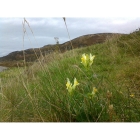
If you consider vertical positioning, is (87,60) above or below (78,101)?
above

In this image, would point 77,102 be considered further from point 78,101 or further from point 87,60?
point 87,60

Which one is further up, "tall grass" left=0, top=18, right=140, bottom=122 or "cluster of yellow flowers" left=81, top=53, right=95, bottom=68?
"cluster of yellow flowers" left=81, top=53, right=95, bottom=68

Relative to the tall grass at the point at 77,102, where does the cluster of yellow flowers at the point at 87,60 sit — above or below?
above

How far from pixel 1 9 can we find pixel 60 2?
0.25 m

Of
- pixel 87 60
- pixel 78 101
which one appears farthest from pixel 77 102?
pixel 87 60

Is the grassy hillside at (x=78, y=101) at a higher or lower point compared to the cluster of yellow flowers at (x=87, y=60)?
lower

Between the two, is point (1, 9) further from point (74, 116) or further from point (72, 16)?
point (74, 116)

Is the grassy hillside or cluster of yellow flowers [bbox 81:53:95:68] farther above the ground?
cluster of yellow flowers [bbox 81:53:95:68]

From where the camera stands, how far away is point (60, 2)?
112 cm

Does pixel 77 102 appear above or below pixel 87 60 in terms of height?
below
